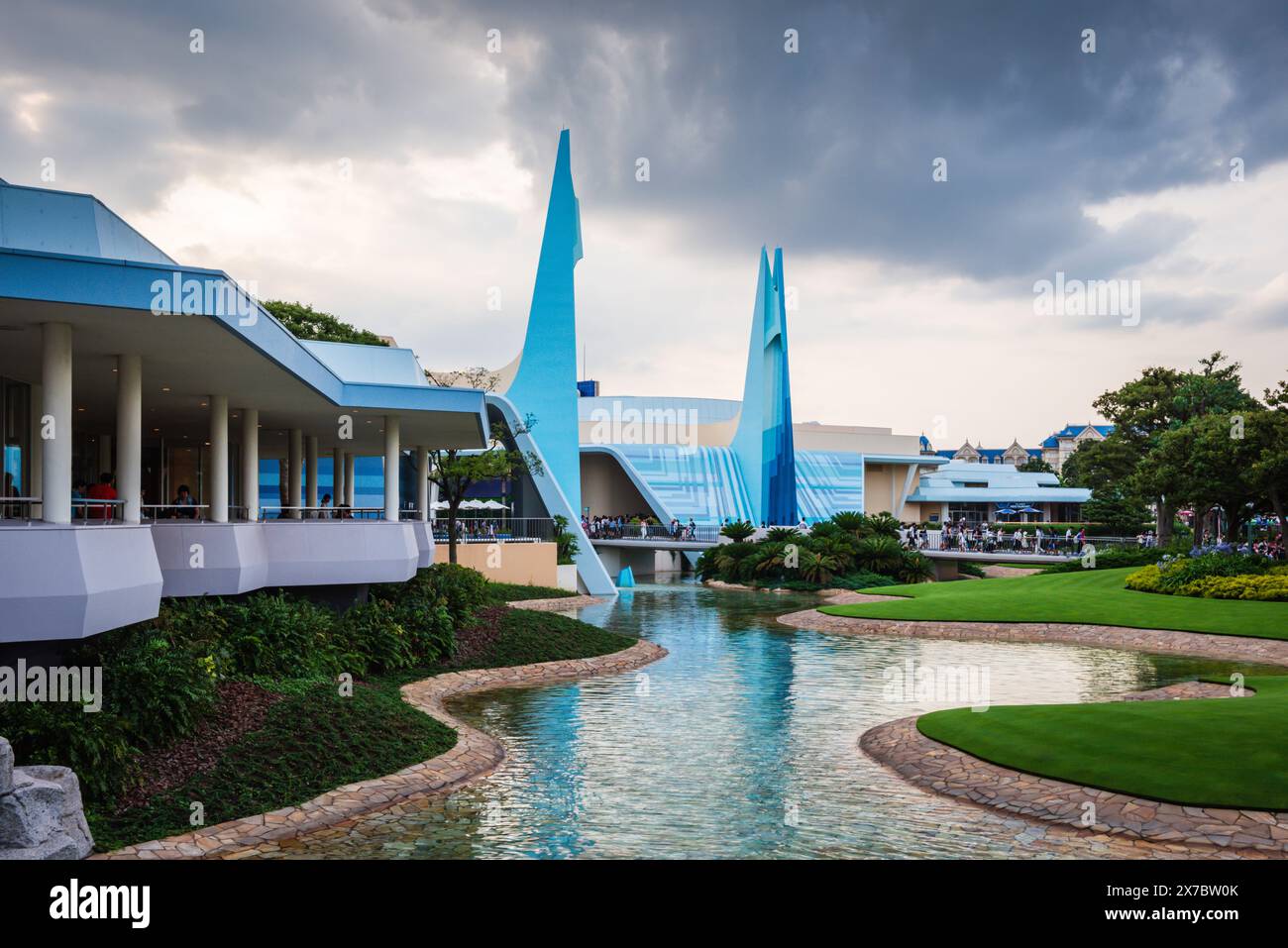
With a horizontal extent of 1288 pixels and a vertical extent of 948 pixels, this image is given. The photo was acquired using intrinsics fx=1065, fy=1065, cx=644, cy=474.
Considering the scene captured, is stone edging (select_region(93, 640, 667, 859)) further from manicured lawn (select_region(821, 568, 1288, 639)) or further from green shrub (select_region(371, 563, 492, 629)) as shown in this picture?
manicured lawn (select_region(821, 568, 1288, 639))


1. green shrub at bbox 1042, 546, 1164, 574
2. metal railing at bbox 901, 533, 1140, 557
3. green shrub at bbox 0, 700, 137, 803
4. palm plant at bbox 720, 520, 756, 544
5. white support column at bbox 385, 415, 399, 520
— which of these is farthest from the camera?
palm plant at bbox 720, 520, 756, 544

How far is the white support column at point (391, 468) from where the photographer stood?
2261 centimetres

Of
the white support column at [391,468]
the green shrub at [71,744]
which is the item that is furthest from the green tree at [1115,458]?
the green shrub at [71,744]

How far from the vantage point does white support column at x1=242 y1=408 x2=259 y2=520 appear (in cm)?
1959

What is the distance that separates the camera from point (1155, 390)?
50125mm

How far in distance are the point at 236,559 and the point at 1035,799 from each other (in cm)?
1081

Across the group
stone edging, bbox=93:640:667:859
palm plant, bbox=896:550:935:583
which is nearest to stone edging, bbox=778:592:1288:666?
palm plant, bbox=896:550:935:583

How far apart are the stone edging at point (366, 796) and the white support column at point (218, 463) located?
4.31 m

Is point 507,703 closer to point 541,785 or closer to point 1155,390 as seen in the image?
point 541,785

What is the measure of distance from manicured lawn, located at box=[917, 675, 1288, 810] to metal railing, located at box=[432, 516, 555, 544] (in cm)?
2498

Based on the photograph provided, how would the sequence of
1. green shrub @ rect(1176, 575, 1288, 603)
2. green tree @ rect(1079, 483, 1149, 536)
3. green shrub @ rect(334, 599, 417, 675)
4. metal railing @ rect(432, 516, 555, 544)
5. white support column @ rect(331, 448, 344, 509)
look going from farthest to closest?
green tree @ rect(1079, 483, 1149, 536), metal railing @ rect(432, 516, 555, 544), white support column @ rect(331, 448, 344, 509), green shrub @ rect(1176, 575, 1288, 603), green shrub @ rect(334, 599, 417, 675)

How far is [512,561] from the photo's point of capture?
1527 inches

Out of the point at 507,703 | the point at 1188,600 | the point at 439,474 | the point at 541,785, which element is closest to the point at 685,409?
the point at 439,474

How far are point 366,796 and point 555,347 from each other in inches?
1556
